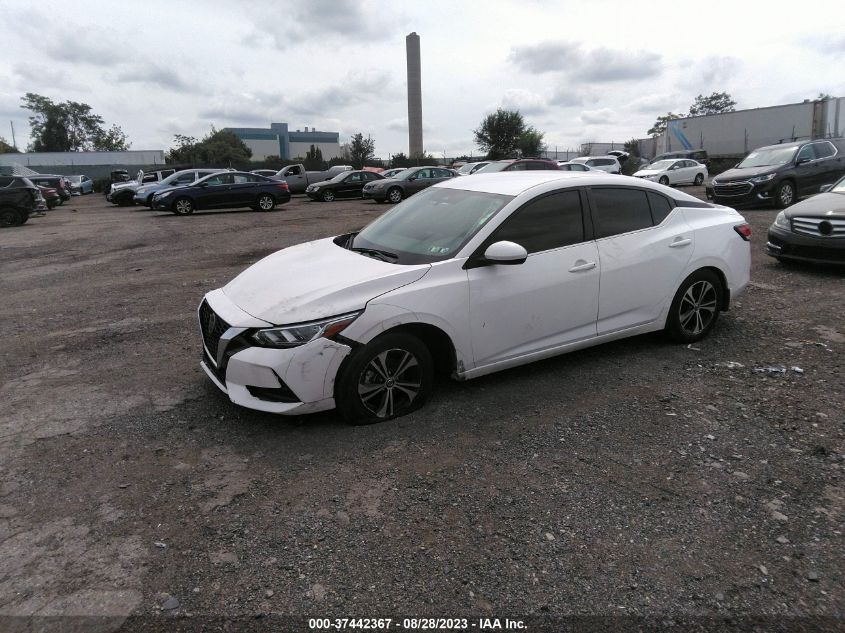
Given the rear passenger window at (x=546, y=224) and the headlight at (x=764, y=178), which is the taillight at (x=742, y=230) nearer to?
the rear passenger window at (x=546, y=224)

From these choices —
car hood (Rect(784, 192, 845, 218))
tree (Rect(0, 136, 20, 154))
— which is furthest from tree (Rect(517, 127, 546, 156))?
tree (Rect(0, 136, 20, 154))

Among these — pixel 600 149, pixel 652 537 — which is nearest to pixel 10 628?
pixel 652 537

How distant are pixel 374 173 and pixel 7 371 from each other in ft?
77.8

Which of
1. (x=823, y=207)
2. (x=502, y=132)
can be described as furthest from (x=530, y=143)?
(x=823, y=207)

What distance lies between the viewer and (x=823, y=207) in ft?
25.8

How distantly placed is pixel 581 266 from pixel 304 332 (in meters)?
2.15

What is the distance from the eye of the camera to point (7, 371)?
5184mm

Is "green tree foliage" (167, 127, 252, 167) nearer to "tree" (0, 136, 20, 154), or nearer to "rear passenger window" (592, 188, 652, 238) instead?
"tree" (0, 136, 20, 154)

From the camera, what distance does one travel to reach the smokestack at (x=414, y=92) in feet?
233

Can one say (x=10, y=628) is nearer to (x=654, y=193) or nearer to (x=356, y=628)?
(x=356, y=628)

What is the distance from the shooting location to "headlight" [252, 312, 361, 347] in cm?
365

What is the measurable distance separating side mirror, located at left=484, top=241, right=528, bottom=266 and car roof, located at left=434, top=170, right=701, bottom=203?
611 mm

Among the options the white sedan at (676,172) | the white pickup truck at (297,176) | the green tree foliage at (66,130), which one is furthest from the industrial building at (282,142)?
the white sedan at (676,172)

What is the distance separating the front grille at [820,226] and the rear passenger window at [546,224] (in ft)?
16.3
